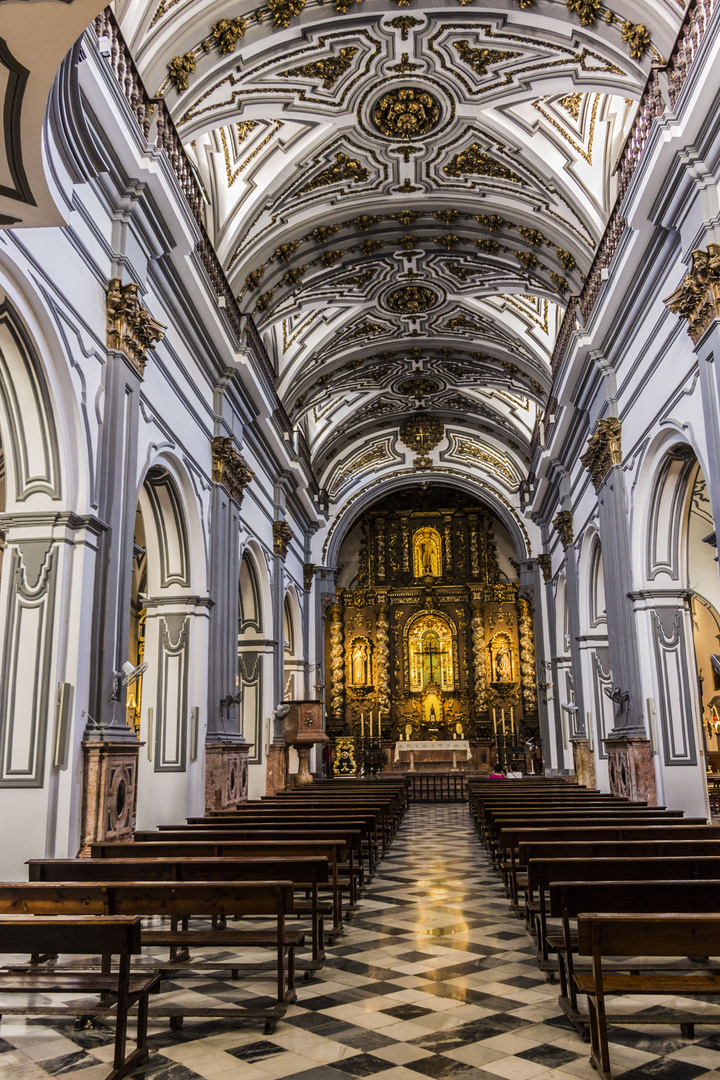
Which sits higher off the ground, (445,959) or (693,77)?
(693,77)

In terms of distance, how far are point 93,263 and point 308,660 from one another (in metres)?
15.3

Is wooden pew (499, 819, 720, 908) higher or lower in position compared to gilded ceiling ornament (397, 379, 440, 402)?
lower

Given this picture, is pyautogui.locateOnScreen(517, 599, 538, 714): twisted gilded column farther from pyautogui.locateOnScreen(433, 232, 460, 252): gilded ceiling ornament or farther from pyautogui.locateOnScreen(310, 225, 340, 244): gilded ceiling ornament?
pyautogui.locateOnScreen(310, 225, 340, 244): gilded ceiling ornament

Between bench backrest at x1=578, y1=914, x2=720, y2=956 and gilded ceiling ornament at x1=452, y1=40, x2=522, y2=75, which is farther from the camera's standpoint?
gilded ceiling ornament at x1=452, y1=40, x2=522, y2=75

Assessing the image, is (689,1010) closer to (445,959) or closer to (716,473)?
(445,959)

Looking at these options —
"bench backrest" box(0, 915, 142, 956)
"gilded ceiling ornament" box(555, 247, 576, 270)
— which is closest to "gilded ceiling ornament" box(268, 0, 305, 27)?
"gilded ceiling ornament" box(555, 247, 576, 270)

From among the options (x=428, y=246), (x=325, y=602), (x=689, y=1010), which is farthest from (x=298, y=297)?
(x=689, y=1010)

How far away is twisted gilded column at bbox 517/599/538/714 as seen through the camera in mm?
27062

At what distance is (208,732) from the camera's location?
11.9m

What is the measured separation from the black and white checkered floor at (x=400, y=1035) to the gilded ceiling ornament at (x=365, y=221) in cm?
1137

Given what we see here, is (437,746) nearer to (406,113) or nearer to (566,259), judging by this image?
(566,259)

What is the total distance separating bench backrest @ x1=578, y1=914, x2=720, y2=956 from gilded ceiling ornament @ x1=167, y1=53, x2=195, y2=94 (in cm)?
926

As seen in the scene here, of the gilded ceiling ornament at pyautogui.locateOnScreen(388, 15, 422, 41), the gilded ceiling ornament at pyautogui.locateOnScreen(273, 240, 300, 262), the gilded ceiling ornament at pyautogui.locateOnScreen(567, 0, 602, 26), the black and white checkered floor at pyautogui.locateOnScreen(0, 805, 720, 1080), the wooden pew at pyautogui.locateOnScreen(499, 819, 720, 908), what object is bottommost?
the black and white checkered floor at pyautogui.locateOnScreen(0, 805, 720, 1080)

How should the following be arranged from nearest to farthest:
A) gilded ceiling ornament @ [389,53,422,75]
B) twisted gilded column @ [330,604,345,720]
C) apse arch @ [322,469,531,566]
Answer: gilded ceiling ornament @ [389,53,422,75] → apse arch @ [322,469,531,566] → twisted gilded column @ [330,604,345,720]
